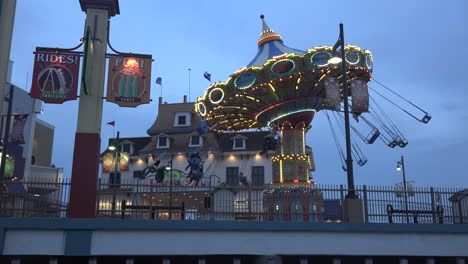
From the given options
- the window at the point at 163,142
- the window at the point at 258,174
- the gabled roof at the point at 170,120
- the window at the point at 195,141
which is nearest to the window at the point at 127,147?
the gabled roof at the point at 170,120

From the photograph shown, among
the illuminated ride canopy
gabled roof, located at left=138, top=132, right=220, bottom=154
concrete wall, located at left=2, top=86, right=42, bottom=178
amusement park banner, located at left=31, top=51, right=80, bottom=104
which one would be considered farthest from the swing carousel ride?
concrete wall, located at left=2, top=86, right=42, bottom=178

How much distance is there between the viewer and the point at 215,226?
43.4ft

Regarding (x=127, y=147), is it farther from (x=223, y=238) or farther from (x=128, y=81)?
(x=223, y=238)

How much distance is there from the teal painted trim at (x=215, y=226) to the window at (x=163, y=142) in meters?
30.5

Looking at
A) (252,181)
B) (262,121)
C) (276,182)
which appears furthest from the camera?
(252,181)

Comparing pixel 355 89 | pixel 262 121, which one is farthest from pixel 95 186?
pixel 262 121

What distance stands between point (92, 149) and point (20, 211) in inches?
115

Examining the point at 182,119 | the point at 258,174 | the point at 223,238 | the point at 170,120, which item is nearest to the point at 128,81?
the point at 223,238

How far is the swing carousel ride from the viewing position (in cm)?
2184

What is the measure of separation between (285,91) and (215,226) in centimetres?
1167

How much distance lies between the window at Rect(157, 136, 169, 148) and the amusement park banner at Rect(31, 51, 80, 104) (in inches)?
1115

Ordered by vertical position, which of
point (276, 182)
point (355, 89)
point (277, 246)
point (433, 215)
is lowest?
point (277, 246)

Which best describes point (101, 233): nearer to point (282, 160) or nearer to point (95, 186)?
point (95, 186)

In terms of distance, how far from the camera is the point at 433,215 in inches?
578
